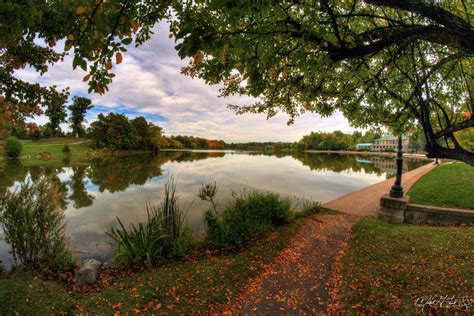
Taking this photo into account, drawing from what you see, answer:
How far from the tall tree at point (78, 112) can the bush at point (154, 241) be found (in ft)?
212

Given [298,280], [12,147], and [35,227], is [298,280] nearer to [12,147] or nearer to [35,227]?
[35,227]

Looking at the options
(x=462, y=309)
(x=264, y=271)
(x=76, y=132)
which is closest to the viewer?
(x=462, y=309)

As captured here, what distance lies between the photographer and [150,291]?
3.37 m

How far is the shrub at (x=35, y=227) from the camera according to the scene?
13.0 feet

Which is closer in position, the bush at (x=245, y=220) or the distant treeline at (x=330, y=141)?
the bush at (x=245, y=220)

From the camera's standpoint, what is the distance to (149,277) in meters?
3.84

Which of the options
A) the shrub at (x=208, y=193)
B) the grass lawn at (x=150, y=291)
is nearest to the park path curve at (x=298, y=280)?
the grass lawn at (x=150, y=291)

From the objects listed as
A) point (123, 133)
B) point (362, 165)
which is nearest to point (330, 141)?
point (362, 165)

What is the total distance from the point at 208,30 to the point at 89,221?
8.28m

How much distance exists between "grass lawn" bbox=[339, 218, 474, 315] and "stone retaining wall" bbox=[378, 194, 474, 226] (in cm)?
165

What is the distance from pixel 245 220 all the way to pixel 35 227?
4617mm

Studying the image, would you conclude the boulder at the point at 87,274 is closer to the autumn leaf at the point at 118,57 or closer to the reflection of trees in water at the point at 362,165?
the autumn leaf at the point at 118,57

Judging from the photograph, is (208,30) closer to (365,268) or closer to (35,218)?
(365,268)

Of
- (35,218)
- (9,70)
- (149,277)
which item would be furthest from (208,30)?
(9,70)
